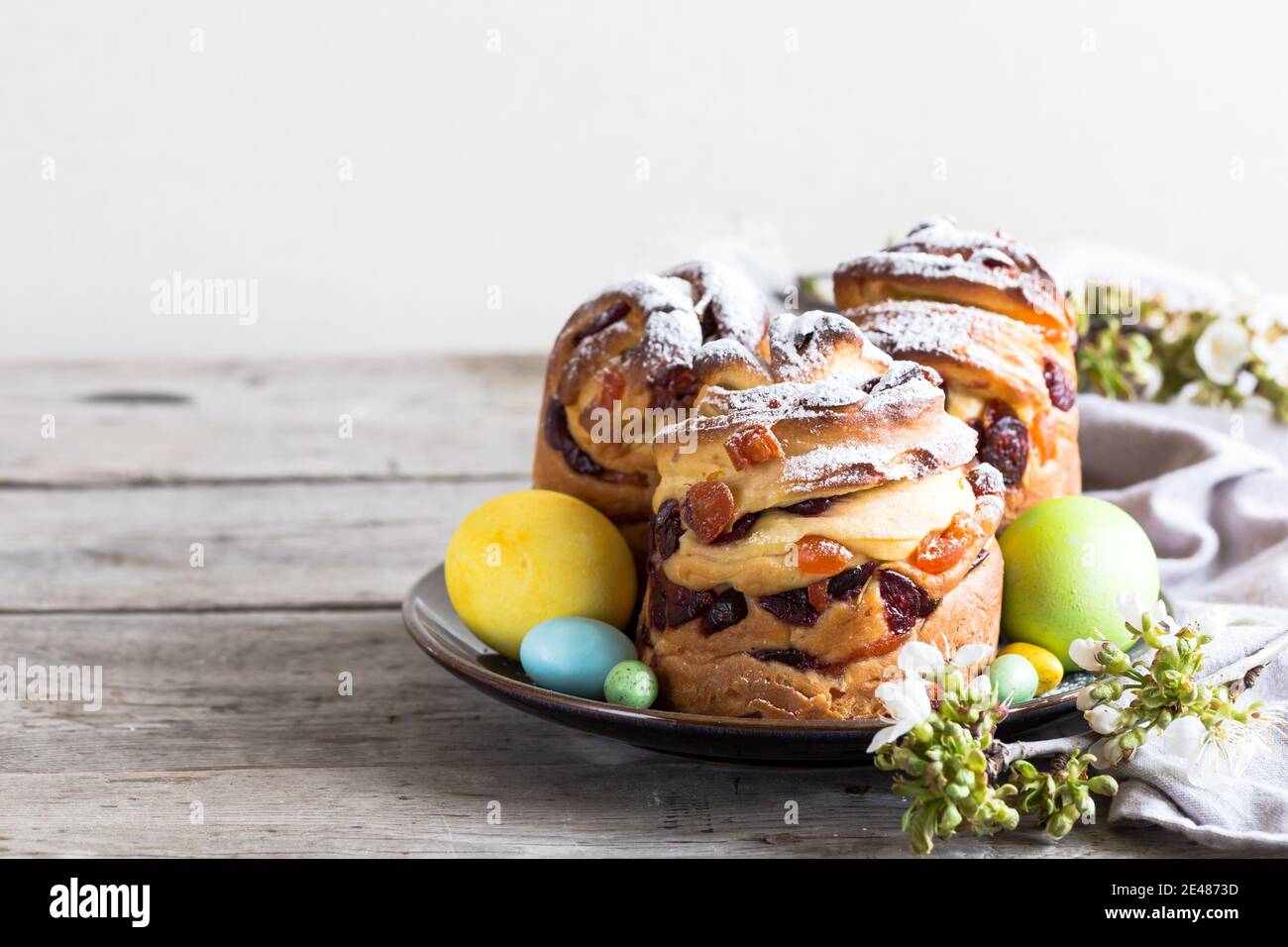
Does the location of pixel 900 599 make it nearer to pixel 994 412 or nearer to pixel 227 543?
pixel 994 412

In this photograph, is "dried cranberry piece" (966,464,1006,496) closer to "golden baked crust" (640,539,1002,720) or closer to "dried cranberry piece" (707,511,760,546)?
"golden baked crust" (640,539,1002,720)

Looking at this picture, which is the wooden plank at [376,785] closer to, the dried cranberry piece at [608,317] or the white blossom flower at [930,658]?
the white blossom flower at [930,658]

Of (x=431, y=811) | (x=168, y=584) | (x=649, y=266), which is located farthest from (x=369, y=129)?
(x=431, y=811)

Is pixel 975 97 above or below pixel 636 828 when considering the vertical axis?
above

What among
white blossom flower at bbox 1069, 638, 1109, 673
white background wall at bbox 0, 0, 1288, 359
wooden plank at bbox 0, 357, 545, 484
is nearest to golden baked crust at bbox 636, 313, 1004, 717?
white blossom flower at bbox 1069, 638, 1109, 673

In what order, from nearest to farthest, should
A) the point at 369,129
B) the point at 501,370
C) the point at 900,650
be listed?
the point at 900,650 → the point at 501,370 → the point at 369,129

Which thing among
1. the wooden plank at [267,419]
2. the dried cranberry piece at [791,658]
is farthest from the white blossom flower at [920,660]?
the wooden plank at [267,419]

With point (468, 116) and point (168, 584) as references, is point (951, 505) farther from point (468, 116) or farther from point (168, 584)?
point (468, 116)
